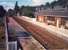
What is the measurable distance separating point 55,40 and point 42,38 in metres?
0.12

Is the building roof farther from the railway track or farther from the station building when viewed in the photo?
the railway track

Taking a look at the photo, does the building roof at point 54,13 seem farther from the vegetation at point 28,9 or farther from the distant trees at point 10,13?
the distant trees at point 10,13

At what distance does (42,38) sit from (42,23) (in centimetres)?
14

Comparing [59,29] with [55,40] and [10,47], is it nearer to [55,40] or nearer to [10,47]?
[55,40]

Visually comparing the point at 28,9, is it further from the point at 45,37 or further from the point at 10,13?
the point at 45,37

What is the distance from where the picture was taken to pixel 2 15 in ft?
4.12

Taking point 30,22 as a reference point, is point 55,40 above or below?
below

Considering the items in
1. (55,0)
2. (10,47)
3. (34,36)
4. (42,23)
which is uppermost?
(55,0)

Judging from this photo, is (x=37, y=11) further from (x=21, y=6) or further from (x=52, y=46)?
(x=52, y=46)

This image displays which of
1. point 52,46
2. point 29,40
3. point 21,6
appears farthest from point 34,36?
point 21,6

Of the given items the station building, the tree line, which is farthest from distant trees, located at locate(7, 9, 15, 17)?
the station building

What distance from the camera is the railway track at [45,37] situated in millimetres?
1232

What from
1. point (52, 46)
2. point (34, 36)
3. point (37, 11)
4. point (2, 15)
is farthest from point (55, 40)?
point (2, 15)

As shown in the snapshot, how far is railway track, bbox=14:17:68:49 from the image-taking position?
4.04 ft
